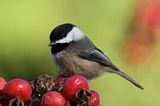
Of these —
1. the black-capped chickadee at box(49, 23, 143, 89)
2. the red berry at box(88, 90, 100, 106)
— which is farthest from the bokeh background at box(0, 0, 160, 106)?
the red berry at box(88, 90, 100, 106)

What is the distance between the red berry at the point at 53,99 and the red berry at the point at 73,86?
0.02 meters

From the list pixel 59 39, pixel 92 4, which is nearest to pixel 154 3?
pixel 92 4

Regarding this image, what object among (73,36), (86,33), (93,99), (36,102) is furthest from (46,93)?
(86,33)

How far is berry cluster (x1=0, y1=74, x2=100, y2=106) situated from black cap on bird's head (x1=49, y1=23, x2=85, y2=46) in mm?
680

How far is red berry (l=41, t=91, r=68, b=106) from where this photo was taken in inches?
55.8

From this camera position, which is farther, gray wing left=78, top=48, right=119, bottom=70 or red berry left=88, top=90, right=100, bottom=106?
gray wing left=78, top=48, right=119, bottom=70

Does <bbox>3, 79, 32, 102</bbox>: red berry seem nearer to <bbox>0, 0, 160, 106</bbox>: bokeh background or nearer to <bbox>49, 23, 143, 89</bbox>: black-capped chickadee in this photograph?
<bbox>49, 23, 143, 89</bbox>: black-capped chickadee

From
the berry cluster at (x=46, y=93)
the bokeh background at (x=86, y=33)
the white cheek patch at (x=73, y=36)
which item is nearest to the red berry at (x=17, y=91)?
the berry cluster at (x=46, y=93)

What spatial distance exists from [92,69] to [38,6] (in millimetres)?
672

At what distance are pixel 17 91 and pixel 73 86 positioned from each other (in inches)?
6.3

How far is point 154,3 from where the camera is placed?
124 inches

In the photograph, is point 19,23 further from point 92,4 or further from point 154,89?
point 154,89

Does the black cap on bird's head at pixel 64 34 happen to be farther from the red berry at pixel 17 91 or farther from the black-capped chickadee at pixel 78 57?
the red berry at pixel 17 91

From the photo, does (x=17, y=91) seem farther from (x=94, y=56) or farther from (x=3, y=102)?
(x=94, y=56)
